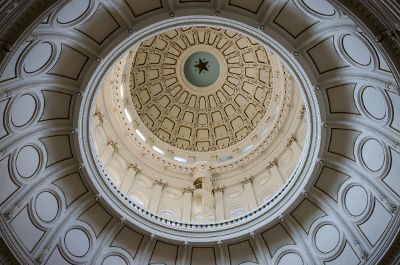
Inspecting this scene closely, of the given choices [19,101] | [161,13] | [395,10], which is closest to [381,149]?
[395,10]

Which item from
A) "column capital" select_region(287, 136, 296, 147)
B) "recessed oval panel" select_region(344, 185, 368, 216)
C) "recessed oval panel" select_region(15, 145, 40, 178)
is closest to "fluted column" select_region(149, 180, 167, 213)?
"recessed oval panel" select_region(15, 145, 40, 178)

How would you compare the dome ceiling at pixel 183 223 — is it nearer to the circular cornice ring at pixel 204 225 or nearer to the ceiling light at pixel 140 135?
the circular cornice ring at pixel 204 225

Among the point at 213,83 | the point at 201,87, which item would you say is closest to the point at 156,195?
the point at 201,87

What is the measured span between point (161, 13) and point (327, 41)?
7.45m

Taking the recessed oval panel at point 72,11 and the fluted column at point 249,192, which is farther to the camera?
the fluted column at point 249,192

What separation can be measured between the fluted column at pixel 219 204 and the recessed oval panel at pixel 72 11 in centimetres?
1542

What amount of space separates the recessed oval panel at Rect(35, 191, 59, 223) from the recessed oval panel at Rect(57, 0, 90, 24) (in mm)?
8788

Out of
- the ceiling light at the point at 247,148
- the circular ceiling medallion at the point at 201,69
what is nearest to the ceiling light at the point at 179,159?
the ceiling light at the point at 247,148

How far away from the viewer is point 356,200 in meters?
→ 20.9

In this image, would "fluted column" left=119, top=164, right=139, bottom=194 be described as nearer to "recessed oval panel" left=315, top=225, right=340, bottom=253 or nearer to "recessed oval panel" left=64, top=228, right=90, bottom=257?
"recessed oval panel" left=64, top=228, right=90, bottom=257

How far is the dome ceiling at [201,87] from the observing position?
33938 mm

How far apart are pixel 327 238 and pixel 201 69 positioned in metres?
18.9

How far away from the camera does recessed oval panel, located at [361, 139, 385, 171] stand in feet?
63.8

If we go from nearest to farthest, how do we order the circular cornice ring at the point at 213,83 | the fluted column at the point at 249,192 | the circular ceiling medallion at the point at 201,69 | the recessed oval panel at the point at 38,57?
the recessed oval panel at the point at 38,57 < the fluted column at the point at 249,192 < the circular cornice ring at the point at 213,83 < the circular ceiling medallion at the point at 201,69
